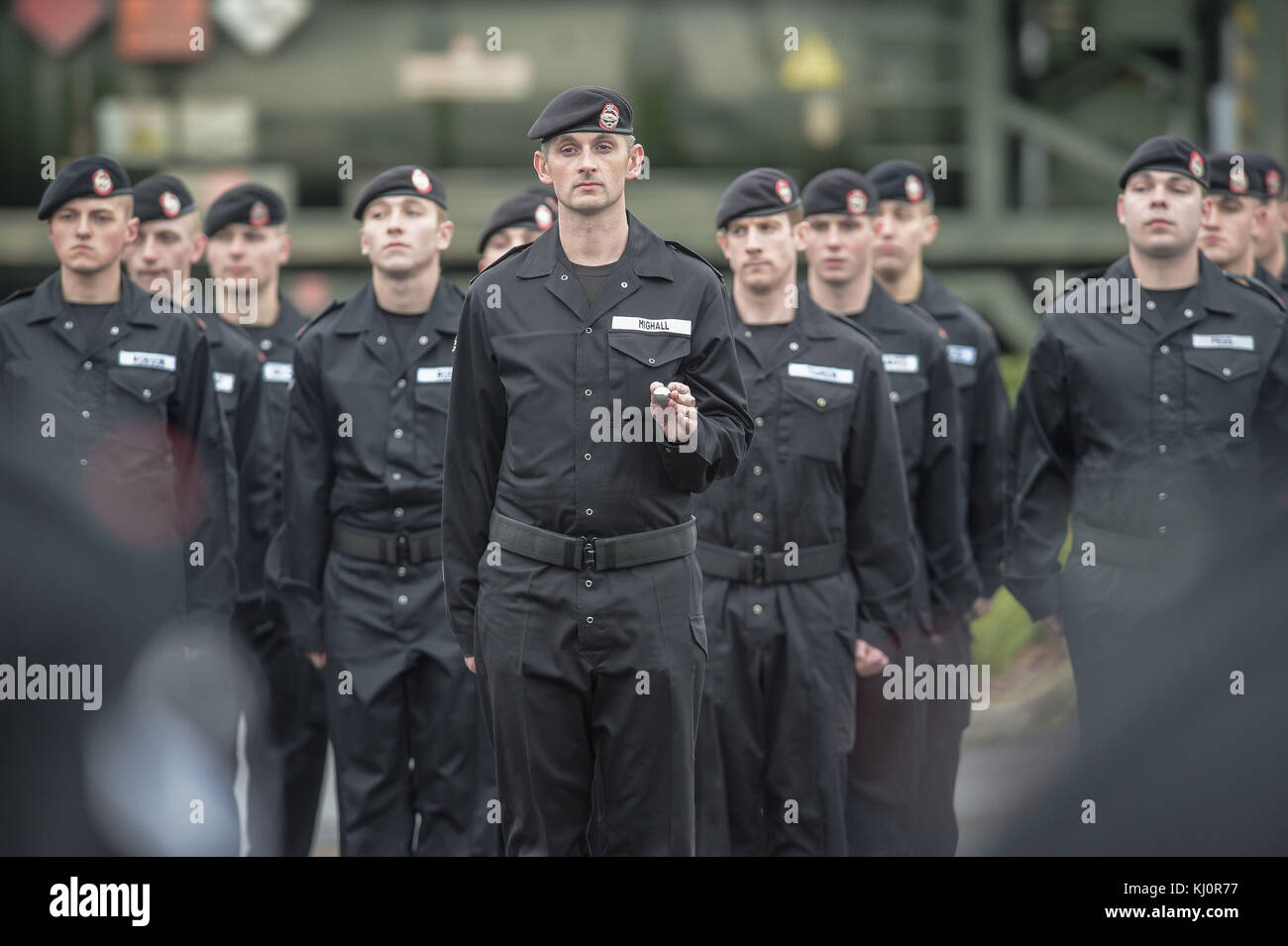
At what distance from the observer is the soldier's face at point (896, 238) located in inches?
285

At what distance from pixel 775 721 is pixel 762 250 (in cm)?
146

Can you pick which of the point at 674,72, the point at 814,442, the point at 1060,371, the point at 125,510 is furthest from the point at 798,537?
the point at 674,72

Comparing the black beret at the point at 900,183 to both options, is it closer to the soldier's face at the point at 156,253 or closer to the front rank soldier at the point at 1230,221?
the front rank soldier at the point at 1230,221

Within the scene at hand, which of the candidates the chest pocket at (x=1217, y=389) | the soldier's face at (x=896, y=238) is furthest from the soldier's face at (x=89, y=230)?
the chest pocket at (x=1217, y=389)

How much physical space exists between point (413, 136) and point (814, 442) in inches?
315

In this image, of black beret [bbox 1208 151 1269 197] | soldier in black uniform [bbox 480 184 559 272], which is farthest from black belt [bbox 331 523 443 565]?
black beret [bbox 1208 151 1269 197]

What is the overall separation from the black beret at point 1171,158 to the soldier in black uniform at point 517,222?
2.05 m

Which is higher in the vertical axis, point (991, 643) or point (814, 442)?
point (814, 442)

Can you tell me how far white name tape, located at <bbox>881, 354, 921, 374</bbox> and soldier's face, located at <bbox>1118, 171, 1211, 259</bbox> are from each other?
96 centimetres

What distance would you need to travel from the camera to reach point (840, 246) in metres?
6.66

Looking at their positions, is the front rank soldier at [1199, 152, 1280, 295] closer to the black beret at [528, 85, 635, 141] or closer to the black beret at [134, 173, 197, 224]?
the black beret at [528, 85, 635, 141]

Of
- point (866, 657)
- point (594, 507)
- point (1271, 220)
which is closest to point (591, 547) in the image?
point (594, 507)

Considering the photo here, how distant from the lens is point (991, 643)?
928 cm
